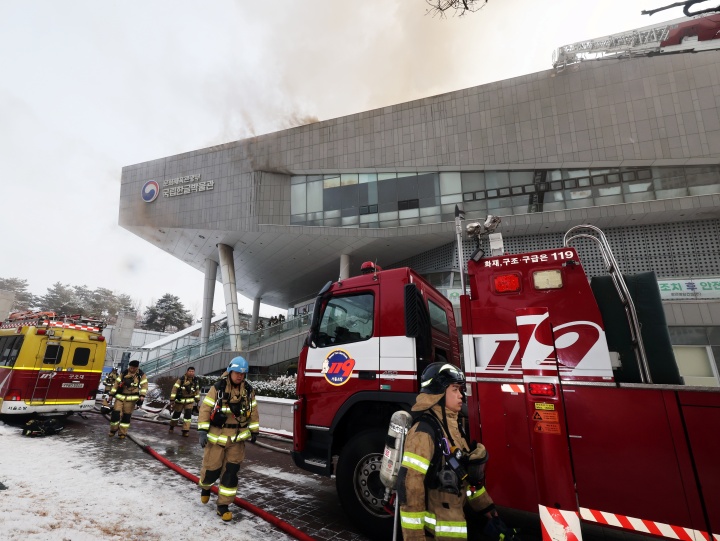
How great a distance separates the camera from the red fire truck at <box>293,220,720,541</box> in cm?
250

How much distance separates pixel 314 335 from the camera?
4.74m

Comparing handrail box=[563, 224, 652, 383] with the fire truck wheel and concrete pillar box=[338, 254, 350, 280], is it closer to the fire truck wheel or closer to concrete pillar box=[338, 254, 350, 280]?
the fire truck wheel

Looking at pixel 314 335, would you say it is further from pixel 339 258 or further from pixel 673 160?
pixel 673 160

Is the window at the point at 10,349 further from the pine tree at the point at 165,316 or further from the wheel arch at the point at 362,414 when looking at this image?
the pine tree at the point at 165,316

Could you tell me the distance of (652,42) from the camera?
19.2 meters

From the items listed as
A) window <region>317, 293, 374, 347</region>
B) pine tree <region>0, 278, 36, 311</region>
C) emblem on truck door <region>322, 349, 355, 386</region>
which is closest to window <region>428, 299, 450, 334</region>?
window <region>317, 293, 374, 347</region>

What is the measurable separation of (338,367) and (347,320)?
2.03 ft

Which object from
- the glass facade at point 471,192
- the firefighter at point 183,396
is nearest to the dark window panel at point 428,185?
the glass facade at point 471,192

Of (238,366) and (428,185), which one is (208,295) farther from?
(238,366)

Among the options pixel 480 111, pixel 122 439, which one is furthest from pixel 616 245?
pixel 122 439

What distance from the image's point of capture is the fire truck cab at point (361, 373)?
3.84 meters

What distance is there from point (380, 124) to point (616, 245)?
52.5 ft

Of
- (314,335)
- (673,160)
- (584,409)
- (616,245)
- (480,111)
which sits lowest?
(584,409)

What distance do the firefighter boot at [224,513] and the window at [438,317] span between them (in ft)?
11.2
